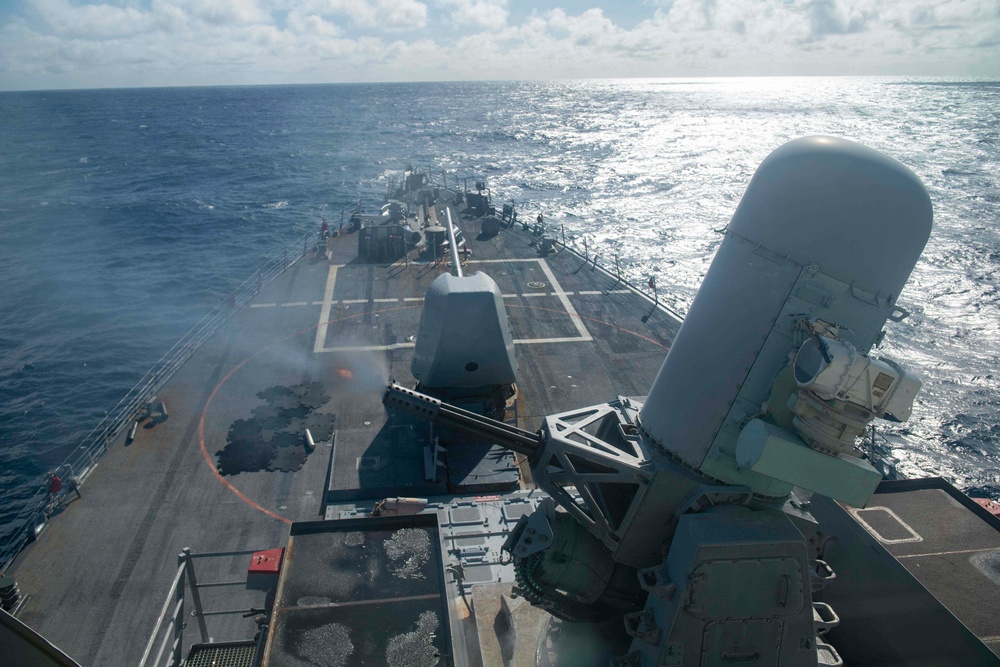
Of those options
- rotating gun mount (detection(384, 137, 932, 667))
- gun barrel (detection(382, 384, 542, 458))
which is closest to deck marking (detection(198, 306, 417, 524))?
gun barrel (detection(382, 384, 542, 458))

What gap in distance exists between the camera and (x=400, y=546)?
339 inches

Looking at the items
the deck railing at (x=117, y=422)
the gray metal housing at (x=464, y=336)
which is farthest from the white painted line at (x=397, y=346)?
the gray metal housing at (x=464, y=336)

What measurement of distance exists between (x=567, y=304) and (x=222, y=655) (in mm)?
22055

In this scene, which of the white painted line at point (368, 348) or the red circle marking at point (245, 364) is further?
the white painted line at point (368, 348)

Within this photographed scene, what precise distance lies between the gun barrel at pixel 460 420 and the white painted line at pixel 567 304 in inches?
643

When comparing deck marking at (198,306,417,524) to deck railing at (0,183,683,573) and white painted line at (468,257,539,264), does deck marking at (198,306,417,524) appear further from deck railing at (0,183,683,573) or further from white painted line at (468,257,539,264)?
white painted line at (468,257,539,264)

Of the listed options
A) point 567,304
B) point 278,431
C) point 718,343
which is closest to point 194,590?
point 718,343

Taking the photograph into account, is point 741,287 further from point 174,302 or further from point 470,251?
point 174,302

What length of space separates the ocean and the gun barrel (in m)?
21.3

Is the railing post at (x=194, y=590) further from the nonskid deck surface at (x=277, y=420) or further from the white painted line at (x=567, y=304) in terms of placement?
the white painted line at (x=567, y=304)

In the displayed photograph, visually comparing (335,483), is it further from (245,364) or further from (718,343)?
(718,343)

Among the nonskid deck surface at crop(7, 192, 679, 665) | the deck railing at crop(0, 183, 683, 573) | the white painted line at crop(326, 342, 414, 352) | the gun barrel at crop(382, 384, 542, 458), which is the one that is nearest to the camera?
the gun barrel at crop(382, 384, 542, 458)

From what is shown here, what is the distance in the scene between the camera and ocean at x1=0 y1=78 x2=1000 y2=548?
3088cm

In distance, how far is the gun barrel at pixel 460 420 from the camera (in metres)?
9.40
